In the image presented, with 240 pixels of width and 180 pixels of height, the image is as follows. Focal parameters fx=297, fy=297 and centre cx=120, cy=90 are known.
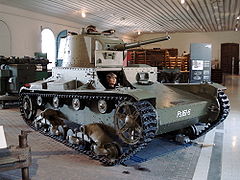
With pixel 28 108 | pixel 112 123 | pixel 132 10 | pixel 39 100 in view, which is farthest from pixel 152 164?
pixel 132 10

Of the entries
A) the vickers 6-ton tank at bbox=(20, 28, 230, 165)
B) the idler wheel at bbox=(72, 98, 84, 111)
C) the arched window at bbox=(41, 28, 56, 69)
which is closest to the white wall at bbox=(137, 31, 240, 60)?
the arched window at bbox=(41, 28, 56, 69)

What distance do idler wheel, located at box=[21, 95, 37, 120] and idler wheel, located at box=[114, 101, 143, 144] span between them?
124 inches

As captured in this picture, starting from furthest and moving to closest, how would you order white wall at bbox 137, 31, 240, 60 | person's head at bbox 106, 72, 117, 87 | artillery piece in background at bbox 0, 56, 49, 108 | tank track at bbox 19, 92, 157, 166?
white wall at bbox 137, 31, 240, 60
artillery piece in background at bbox 0, 56, 49, 108
person's head at bbox 106, 72, 117, 87
tank track at bbox 19, 92, 157, 166

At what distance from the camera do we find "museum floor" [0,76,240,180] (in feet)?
14.0

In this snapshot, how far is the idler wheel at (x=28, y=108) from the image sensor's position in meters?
7.09

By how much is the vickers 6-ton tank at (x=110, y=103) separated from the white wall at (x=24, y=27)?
650 centimetres

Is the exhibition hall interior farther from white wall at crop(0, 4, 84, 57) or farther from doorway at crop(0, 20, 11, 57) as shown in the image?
white wall at crop(0, 4, 84, 57)

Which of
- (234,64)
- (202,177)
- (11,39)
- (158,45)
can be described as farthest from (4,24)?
(234,64)

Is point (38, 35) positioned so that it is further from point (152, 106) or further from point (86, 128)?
point (152, 106)

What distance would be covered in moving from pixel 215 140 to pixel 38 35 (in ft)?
35.0

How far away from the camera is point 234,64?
2769 cm

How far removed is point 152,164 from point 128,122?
87 centimetres

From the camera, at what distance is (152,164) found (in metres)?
4.77

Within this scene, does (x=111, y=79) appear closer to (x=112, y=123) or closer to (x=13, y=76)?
(x=112, y=123)
